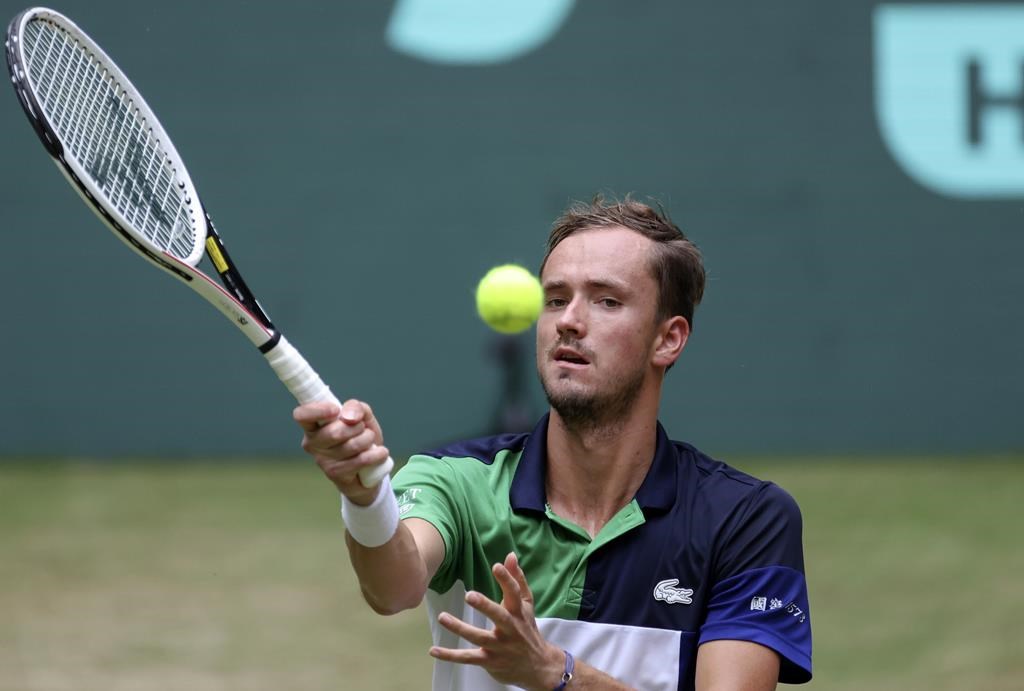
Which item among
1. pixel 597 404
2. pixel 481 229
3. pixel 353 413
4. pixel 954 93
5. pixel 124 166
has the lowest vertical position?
pixel 353 413

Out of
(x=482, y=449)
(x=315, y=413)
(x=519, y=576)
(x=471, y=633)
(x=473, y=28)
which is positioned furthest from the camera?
(x=473, y=28)

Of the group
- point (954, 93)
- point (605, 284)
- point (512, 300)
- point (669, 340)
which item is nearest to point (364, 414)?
point (605, 284)

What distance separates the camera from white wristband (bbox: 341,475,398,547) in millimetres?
2639

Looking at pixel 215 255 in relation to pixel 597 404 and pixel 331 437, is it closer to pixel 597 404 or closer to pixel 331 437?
pixel 331 437

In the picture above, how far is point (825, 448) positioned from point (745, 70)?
3.07 meters

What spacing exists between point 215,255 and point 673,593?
124 centimetres

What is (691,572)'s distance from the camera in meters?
3.05

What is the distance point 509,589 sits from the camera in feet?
8.64

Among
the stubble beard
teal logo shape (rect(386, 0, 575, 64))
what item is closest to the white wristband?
the stubble beard

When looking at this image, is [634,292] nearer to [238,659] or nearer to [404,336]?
[238,659]

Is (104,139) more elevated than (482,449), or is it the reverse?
(104,139)

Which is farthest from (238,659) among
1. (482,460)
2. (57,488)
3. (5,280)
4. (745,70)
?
(745,70)

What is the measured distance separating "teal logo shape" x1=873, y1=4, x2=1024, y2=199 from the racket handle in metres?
9.34

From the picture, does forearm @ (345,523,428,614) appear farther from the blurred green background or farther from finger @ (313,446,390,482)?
the blurred green background
